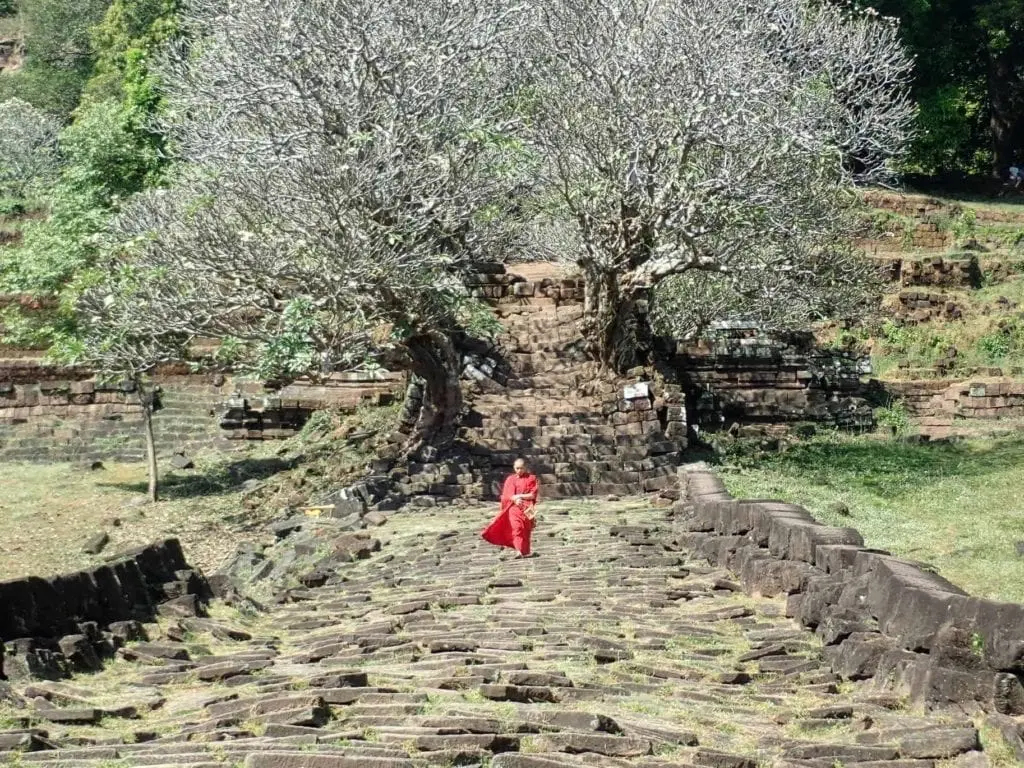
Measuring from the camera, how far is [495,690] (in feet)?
24.9

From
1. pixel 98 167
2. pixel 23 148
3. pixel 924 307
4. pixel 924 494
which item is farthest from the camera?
pixel 23 148

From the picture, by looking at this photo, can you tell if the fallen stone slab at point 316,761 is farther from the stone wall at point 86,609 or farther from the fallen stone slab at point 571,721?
the stone wall at point 86,609

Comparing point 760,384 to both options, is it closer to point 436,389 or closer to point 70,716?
point 436,389

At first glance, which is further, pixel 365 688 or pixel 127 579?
pixel 127 579

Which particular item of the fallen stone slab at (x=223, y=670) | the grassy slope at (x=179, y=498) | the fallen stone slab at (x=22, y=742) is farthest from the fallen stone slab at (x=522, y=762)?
the grassy slope at (x=179, y=498)

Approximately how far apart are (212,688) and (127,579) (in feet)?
7.12

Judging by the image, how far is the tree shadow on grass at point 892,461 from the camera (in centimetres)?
1750

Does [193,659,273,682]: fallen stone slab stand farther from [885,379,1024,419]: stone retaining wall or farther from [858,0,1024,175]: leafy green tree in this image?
[858,0,1024,175]: leafy green tree

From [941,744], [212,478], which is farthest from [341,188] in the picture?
[941,744]

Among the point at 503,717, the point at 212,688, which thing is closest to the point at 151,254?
the point at 212,688

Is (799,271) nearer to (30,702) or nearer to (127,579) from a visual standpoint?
(127,579)

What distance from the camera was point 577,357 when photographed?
22.1 m

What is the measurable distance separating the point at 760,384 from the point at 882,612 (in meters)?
14.7

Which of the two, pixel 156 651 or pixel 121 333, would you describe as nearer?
pixel 156 651
